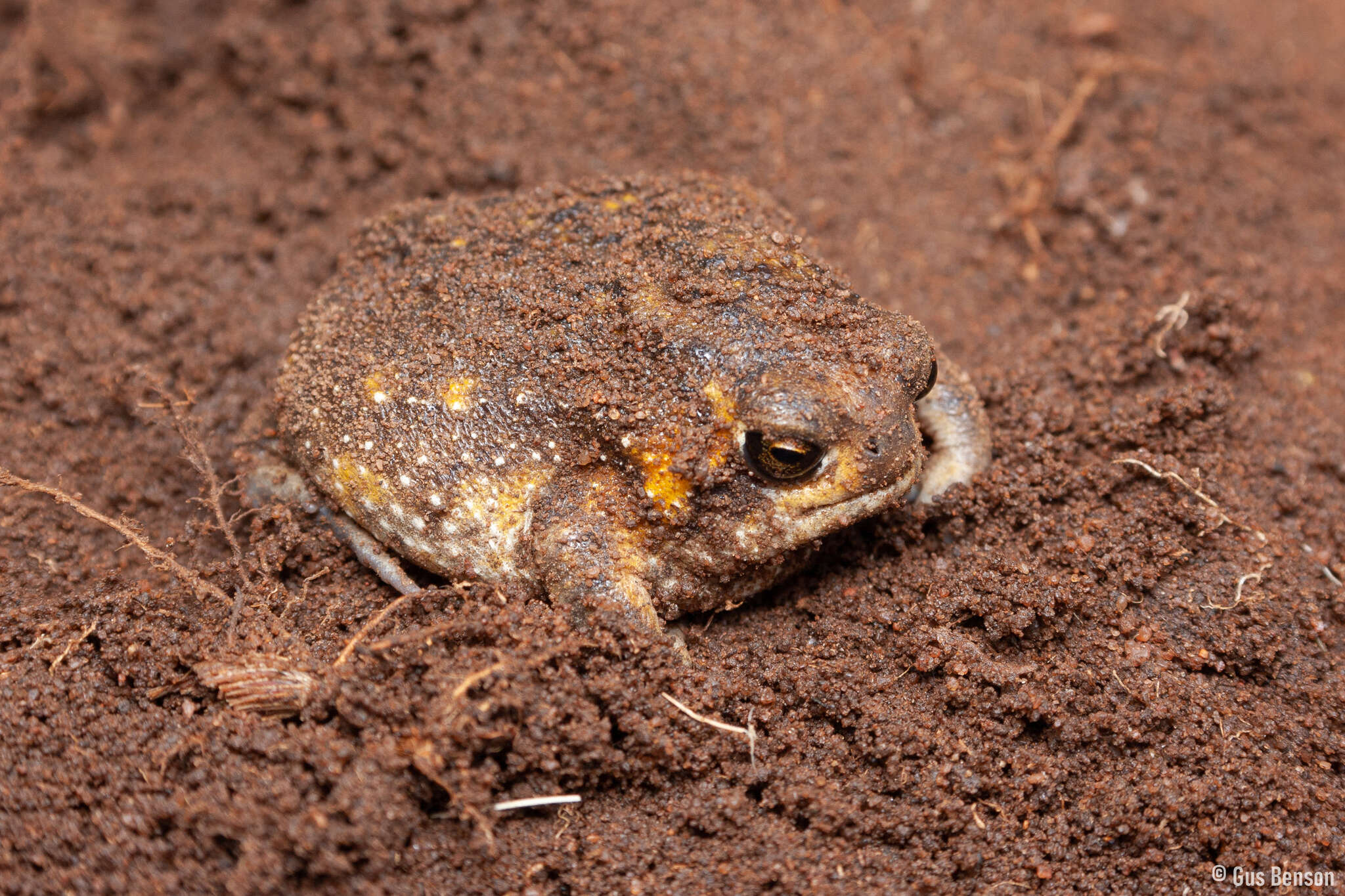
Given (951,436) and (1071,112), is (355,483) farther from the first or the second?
(1071,112)

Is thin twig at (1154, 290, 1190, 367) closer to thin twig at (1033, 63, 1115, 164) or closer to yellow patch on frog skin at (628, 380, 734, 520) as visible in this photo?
thin twig at (1033, 63, 1115, 164)

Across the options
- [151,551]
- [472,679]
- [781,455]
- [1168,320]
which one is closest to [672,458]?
[781,455]

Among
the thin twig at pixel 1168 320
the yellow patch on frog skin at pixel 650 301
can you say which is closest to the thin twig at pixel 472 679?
the yellow patch on frog skin at pixel 650 301

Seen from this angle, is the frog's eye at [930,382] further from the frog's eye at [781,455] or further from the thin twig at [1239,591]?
the thin twig at [1239,591]

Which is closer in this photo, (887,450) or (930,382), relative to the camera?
(887,450)

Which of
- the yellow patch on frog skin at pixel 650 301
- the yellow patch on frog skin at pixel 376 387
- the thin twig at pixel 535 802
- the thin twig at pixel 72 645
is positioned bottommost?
the thin twig at pixel 535 802

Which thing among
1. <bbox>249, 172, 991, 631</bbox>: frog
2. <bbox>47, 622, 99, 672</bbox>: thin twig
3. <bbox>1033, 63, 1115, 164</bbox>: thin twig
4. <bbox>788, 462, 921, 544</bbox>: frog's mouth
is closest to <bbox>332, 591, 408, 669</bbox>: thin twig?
<bbox>249, 172, 991, 631</bbox>: frog
